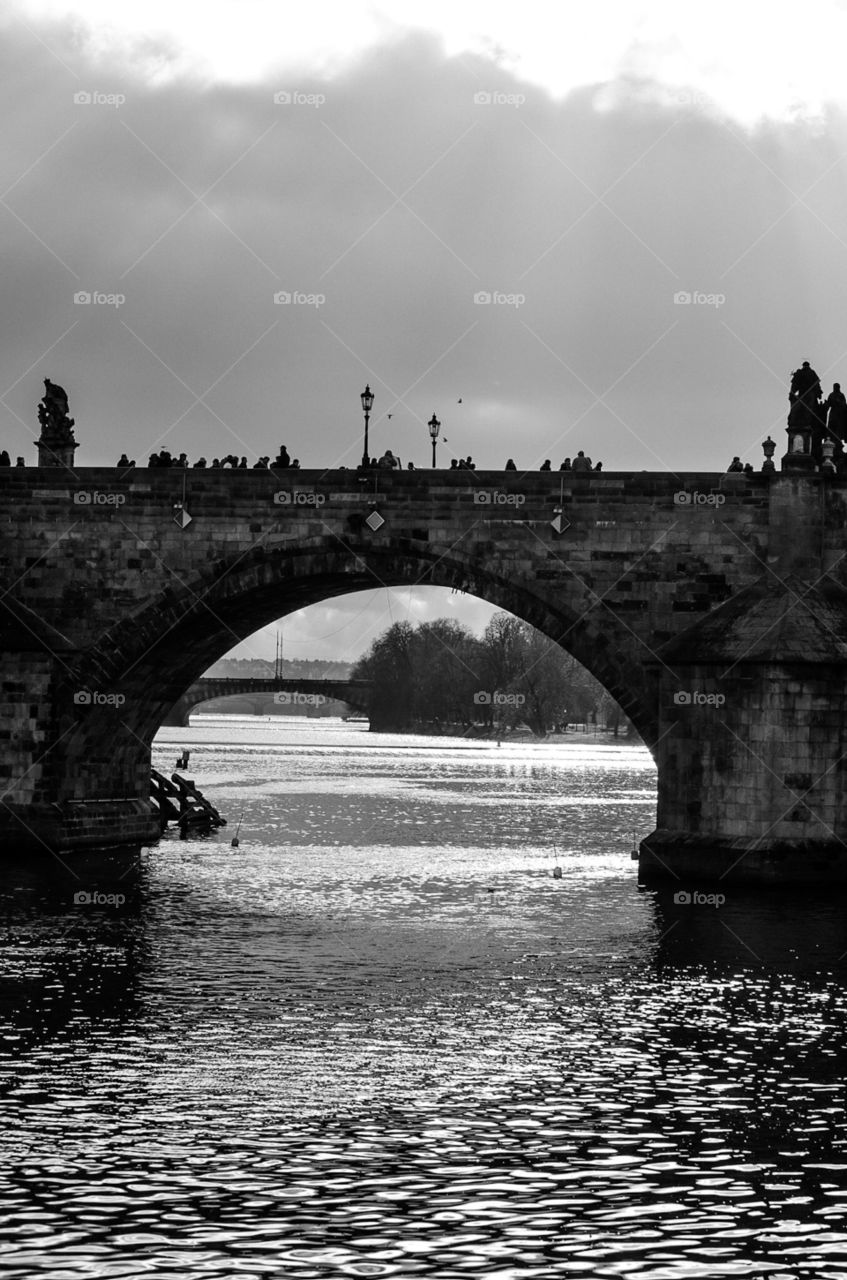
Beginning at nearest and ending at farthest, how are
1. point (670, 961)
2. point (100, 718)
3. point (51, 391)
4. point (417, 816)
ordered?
point (670, 961) < point (100, 718) < point (51, 391) < point (417, 816)

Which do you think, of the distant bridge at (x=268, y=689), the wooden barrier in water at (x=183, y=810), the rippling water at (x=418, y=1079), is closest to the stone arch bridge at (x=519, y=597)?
the rippling water at (x=418, y=1079)

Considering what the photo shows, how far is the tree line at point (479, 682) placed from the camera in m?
142

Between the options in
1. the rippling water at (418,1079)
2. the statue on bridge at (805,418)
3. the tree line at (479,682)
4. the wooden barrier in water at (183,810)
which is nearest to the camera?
the rippling water at (418,1079)

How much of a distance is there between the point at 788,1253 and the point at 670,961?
11.5 metres

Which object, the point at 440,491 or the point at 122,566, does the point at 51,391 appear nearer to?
the point at 122,566

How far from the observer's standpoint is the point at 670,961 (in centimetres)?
2291

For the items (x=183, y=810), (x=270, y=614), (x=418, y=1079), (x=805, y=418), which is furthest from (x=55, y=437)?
(x=418, y=1079)

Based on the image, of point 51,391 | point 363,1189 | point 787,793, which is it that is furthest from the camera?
point 51,391

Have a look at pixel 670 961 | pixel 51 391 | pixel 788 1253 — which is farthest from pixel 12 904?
pixel 788 1253

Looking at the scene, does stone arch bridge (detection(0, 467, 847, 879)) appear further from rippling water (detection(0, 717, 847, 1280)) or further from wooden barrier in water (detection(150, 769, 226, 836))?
wooden barrier in water (detection(150, 769, 226, 836))

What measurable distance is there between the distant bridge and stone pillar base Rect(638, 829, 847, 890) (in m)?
85.2

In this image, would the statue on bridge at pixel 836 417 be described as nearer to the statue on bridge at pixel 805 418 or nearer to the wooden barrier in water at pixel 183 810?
the statue on bridge at pixel 805 418

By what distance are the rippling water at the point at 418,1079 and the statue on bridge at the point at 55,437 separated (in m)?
10.8

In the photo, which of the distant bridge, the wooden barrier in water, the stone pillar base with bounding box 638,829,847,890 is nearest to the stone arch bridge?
the stone pillar base with bounding box 638,829,847,890
